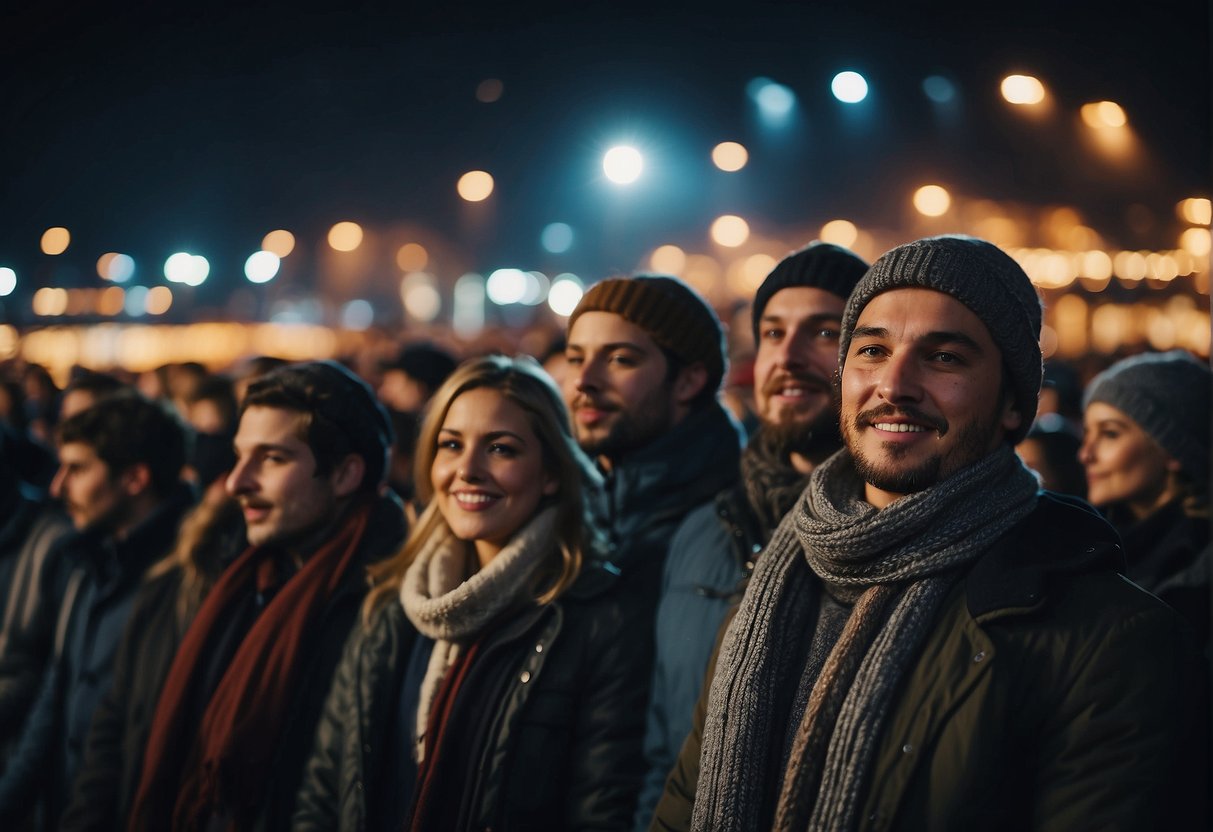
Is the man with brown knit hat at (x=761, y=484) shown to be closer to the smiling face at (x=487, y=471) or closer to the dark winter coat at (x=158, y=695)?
the smiling face at (x=487, y=471)

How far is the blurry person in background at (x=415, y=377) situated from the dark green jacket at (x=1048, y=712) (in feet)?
19.2

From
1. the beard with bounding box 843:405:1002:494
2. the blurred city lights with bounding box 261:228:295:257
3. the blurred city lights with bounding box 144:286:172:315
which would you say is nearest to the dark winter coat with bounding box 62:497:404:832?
the beard with bounding box 843:405:1002:494

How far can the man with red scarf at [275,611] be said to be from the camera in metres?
4.18

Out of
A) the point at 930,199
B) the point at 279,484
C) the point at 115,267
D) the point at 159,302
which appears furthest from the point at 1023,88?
the point at 159,302

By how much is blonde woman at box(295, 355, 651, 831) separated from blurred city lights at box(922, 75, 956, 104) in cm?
734

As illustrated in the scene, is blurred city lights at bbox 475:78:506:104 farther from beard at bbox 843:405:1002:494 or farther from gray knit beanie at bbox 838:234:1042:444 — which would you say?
beard at bbox 843:405:1002:494

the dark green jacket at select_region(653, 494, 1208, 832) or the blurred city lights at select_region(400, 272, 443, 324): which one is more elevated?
the blurred city lights at select_region(400, 272, 443, 324)

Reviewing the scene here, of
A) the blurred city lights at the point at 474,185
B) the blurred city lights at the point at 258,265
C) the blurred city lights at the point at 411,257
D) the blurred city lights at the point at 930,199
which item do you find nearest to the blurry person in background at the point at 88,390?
the blurred city lights at the point at 474,185

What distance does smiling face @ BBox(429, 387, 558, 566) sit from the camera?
3957mm

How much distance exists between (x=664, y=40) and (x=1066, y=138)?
15.5 ft

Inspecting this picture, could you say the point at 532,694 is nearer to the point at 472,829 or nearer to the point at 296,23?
the point at 472,829

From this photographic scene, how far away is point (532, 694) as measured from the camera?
11.6 feet

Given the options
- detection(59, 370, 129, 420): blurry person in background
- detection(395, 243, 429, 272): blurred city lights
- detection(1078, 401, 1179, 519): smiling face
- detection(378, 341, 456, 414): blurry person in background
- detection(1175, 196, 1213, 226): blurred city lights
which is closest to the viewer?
detection(1078, 401, 1179, 519): smiling face

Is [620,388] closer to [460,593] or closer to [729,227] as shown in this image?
[460,593]
